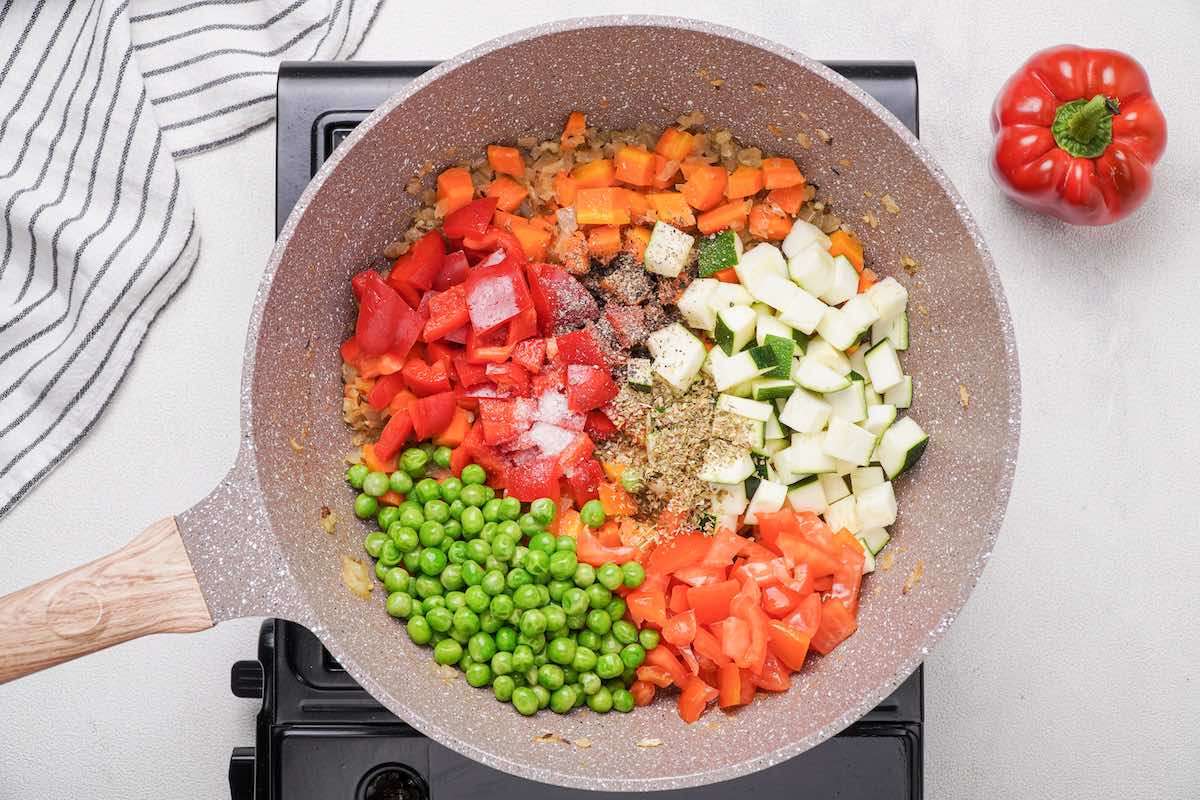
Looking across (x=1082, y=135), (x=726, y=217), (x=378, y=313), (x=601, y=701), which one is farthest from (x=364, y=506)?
(x=1082, y=135)

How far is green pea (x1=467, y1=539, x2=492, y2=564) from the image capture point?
6.30 ft

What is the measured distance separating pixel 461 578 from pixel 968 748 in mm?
1296

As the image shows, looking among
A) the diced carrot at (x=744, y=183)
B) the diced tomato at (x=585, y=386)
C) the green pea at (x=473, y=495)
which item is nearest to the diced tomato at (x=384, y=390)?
the green pea at (x=473, y=495)

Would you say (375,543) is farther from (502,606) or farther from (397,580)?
(502,606)

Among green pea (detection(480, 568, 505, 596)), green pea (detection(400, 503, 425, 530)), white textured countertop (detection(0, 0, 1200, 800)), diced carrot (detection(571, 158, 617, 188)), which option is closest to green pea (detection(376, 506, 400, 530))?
green pea (detection(400, 503, 425, 530))

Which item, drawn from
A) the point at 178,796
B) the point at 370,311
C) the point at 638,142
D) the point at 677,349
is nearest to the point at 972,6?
the point at 638,142

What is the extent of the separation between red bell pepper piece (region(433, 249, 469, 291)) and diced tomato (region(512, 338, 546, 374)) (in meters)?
0.19

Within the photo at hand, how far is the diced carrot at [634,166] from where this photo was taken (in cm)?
199

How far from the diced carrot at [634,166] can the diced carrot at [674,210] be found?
49 millimetres

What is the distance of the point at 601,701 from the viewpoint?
1888 mm

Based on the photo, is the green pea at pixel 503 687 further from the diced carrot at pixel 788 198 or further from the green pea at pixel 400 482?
the diced carrot at pixel 788 198

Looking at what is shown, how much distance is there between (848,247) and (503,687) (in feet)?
3.69

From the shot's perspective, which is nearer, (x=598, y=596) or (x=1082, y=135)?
(x=598, y=596)

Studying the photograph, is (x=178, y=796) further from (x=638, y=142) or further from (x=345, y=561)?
(x=638, y=142)
